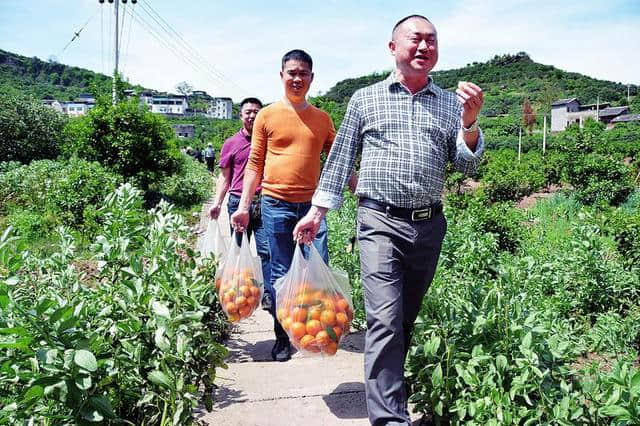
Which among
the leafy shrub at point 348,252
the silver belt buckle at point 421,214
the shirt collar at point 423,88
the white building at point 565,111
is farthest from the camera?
the white building at point 565,111

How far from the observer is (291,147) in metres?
3.56

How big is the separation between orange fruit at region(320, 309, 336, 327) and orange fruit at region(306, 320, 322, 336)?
26 millimetres

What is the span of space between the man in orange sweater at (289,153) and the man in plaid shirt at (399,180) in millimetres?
762

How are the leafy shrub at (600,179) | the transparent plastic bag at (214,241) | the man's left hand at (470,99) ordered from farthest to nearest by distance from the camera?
the leafy shrub at (600,179), the transparent plastic bag at (214,241), the man's left hand at (470,99)

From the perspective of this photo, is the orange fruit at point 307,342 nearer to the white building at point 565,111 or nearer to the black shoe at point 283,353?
the black shoe at point 283,353

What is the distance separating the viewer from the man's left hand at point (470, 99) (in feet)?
8.00

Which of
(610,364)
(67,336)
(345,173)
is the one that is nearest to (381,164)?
(345,173)

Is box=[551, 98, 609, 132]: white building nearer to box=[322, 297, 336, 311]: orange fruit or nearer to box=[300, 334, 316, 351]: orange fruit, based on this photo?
box=[322, 297, 336, 311]: orange fruit

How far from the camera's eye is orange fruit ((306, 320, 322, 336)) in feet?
9.45

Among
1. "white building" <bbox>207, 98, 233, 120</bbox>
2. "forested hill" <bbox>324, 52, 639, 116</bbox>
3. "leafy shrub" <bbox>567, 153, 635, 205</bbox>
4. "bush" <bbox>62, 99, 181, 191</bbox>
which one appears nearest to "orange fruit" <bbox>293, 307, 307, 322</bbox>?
"leafy shrub" <bbox>567, 153, 635, 205</bbox>

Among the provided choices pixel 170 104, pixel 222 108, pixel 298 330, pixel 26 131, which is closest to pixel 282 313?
pixel 298 330

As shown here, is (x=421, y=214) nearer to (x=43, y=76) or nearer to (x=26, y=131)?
(x=26, y=131)

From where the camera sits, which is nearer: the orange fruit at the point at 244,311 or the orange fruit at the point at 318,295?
the orange fruit at the point at 318,295

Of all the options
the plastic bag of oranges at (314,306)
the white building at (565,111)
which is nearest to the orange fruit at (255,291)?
the plastic bag of oranges at (314,306)
